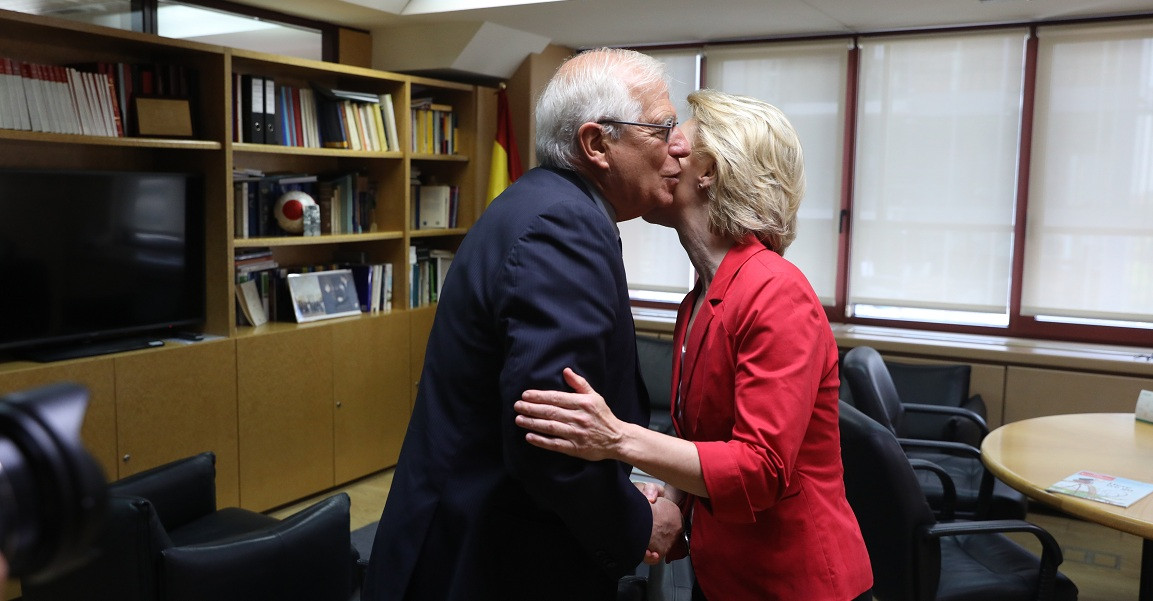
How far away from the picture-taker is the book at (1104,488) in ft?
7.73

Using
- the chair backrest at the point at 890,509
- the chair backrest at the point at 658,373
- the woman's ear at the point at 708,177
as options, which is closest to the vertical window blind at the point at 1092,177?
the chair backrest at the point at 658,373

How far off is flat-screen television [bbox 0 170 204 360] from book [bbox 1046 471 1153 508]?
3.42 metres

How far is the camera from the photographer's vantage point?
658 mm

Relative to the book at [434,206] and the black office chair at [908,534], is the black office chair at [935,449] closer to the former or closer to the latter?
the black office chair at [908,534]

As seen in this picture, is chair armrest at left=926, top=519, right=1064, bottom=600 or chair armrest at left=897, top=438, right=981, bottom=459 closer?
chair armrest at left=926, top=519, right=1064, bottom=600

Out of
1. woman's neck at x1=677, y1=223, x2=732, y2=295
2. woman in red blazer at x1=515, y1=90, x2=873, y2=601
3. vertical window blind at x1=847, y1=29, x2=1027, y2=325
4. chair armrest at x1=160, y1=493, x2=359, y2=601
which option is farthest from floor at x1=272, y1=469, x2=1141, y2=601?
woman's neck at x1=677, y1=223, x2=732, y2=295

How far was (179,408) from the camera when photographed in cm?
382

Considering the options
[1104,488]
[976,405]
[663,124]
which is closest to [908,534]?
[1104,488]

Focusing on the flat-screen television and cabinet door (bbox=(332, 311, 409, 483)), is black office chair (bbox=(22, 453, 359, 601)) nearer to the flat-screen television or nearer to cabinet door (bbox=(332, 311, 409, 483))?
the flat-screen television

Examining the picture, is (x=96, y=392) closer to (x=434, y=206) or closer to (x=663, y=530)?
(x=434, y=206)

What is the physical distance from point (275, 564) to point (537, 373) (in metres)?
1.48

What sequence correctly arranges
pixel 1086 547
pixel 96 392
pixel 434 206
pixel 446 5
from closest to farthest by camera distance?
pixel 96 392 → pixel 1086 547 → pixel 446 5 → pixel 434 206

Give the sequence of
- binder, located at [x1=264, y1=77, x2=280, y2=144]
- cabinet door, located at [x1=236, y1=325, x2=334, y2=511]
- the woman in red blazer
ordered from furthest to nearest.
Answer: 1. binder, located at [x1=264, y1=77, x2=280, y2=144]
2. cabinet door, located at [x1=236, y1=325, x2=334, y2=511]
3. the woman in red blazer

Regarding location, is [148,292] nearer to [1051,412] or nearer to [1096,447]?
[1096,447]
